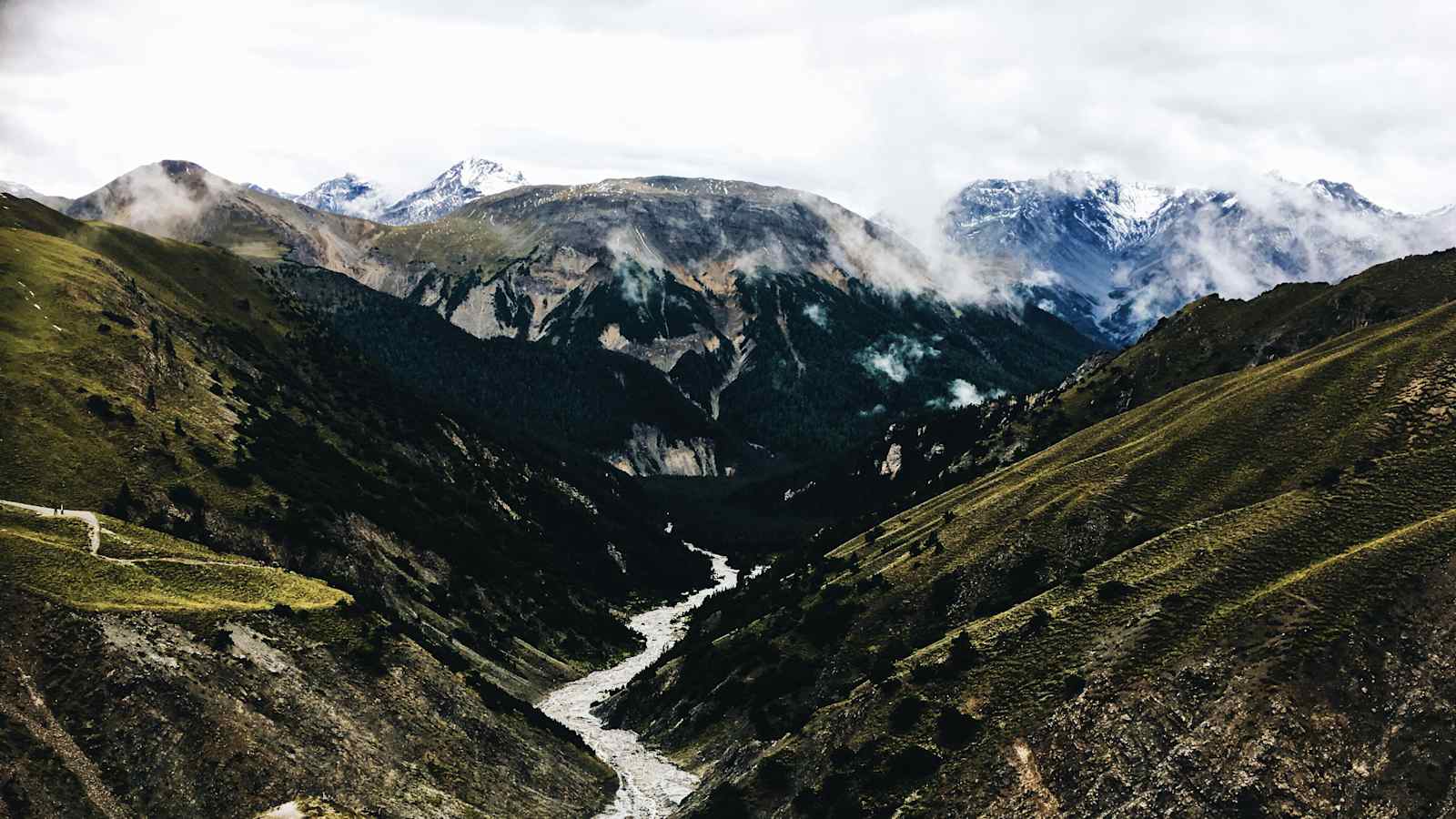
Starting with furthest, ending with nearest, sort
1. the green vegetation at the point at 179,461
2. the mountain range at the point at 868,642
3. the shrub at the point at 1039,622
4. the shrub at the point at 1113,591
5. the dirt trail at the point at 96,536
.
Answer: the green vegetation at the point at 179,461 → the dirt trail at the point at 96,536 → the shrub at the point at 1039,622 → the shrub at the point at 1113,591 → the mountain range at the point at 868,642

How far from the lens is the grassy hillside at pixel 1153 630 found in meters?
76.8

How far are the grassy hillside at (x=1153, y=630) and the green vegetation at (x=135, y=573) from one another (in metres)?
52.2

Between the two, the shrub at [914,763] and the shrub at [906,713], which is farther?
the shrub at [906,713]

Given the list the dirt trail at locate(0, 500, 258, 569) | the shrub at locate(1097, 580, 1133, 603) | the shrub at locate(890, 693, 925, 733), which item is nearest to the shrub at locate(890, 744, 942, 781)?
the shrub at locate(890, 693, 925, 733)

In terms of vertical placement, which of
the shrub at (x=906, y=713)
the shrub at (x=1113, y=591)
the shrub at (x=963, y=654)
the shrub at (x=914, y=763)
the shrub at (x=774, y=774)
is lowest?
the shrub at (x=774, y=774)

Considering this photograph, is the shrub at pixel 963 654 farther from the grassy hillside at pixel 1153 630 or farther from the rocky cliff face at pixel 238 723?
the rocky cliff face at pixel 238 723

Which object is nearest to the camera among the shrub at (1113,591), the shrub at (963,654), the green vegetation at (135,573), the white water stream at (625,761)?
the green vegetation at (135,573)

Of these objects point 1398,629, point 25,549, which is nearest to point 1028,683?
point 1398,629

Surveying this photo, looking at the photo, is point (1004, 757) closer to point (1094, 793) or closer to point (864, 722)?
point (1094, 793)

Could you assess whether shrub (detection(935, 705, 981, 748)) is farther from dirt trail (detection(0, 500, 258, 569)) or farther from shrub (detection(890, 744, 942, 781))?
dirt trail (detection(0, 500, 258, 569))

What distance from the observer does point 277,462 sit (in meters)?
169

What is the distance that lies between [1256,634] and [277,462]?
145 meters

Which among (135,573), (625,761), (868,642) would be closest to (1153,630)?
(868,642)

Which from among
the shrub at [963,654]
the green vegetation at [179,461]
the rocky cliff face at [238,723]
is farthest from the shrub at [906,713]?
the green vegetation at [179,461]
